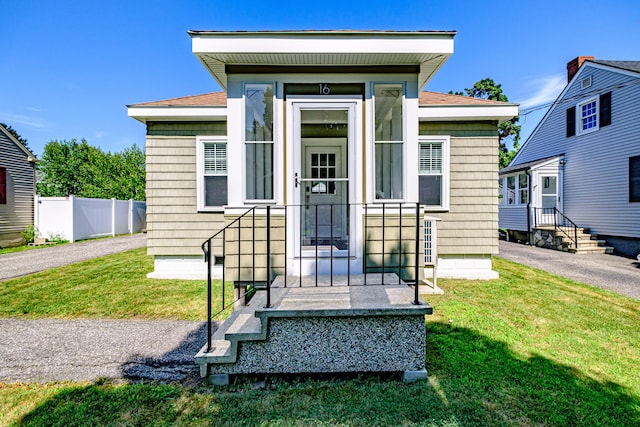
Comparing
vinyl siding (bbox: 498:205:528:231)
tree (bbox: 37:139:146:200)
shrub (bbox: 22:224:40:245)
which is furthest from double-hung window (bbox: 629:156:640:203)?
tree (bbox: 37:139:146:200)

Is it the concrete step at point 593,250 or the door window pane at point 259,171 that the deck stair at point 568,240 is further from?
the door window pane at point 259,171

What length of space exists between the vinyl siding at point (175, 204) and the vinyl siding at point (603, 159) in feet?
35.9

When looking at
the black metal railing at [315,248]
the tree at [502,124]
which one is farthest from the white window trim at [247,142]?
the tree at [502,124]

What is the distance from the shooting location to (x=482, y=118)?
232 inches

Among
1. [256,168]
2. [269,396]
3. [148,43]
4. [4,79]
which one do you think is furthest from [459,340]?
[4,79]

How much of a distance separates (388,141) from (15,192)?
12962 millimetres

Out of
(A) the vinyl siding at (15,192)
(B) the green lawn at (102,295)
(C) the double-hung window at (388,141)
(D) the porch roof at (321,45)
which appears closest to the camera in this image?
(D) the porch roof at (321,45)

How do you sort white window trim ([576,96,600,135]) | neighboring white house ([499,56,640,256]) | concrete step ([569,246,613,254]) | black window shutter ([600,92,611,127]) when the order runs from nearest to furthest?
1. neighboring white house ([499,56,640,256])
2. concrete step ([569,246,613,254])
3. black window shutter ([600,92,611,127])
4. white window trim ([576,96,600,135])

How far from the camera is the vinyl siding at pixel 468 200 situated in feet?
19.8

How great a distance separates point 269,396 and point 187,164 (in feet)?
16.2

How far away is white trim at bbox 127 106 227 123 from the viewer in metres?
5.73

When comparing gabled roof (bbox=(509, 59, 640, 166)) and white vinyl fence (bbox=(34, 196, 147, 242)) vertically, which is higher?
gabled roof (bbox=(509, 59, 640, 166))

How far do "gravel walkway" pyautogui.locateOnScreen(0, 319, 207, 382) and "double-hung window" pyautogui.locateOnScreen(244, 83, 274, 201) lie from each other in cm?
179

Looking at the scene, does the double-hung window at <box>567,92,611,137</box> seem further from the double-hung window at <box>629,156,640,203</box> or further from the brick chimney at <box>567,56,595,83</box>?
the brick chimney at <box>567,56,595,83</box>
